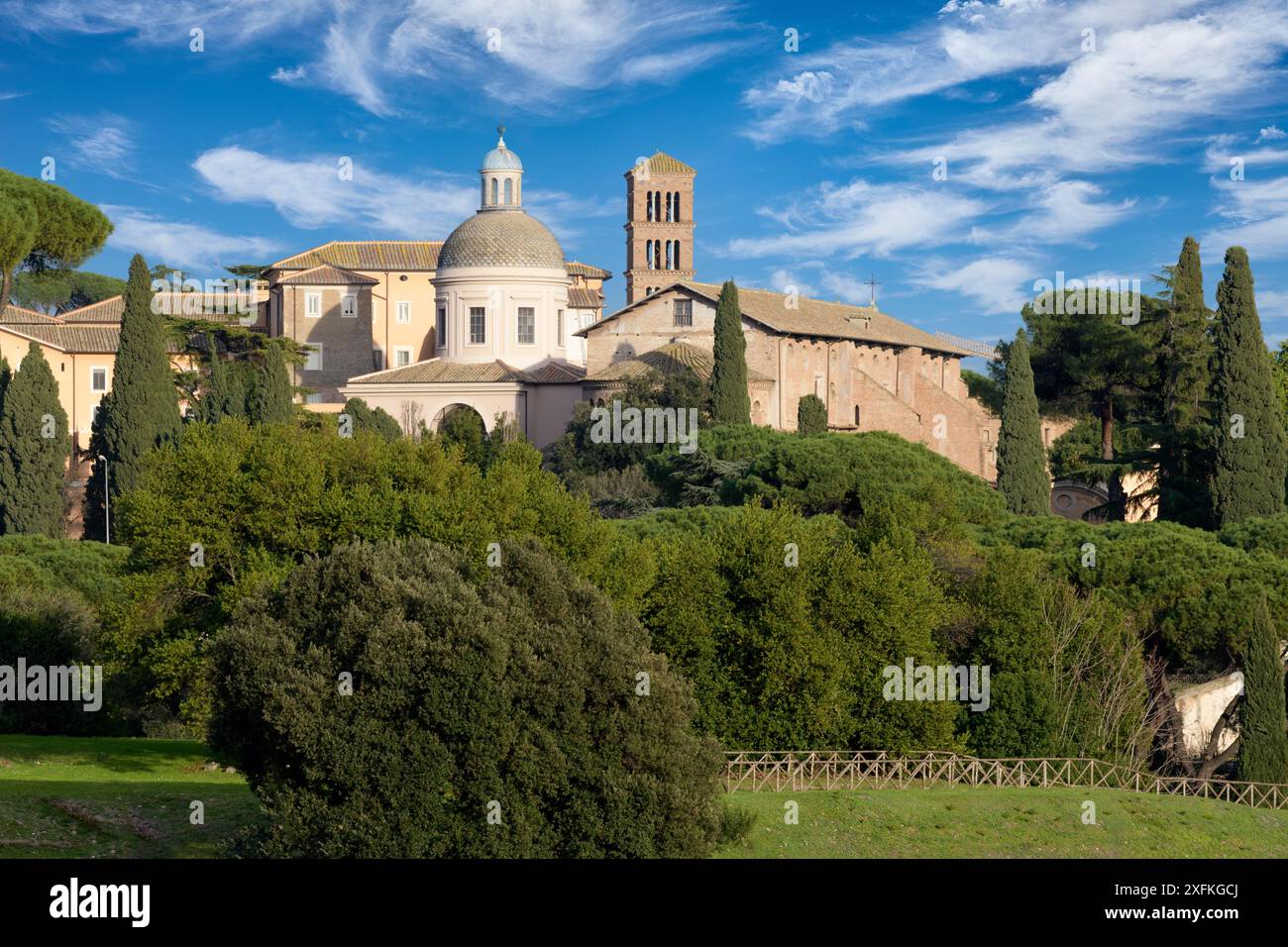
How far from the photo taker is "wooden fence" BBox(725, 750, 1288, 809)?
73.0ft

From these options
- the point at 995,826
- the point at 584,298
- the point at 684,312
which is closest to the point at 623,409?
the point at 684,312

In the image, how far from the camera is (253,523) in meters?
22.8

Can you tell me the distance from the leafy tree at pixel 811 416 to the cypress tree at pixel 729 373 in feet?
7.08

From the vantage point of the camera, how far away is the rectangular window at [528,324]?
2331 inches

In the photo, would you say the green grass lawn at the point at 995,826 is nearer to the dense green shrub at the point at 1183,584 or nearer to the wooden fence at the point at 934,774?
the wooden fence at the point at 934,774

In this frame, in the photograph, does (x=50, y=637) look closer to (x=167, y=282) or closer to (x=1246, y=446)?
(x=1246, y=446)

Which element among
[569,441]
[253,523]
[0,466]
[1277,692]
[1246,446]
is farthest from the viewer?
[569,441]

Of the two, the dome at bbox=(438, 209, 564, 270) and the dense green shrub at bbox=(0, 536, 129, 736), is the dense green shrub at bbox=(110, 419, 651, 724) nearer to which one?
→ the dense green shrub at bbox=(0, 536, 129, 736)

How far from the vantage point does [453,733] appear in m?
15.2

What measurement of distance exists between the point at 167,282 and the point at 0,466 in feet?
74.2

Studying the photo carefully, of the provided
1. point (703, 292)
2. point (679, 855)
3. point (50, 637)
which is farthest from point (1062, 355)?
point (679, 855)

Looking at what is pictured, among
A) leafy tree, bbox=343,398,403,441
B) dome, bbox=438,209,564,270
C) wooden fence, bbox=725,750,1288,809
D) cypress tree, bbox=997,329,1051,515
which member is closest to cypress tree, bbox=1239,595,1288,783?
wooden fence, bbox=725,750,1288,809

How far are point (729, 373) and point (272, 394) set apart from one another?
43.6ft

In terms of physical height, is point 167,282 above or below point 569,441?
above
